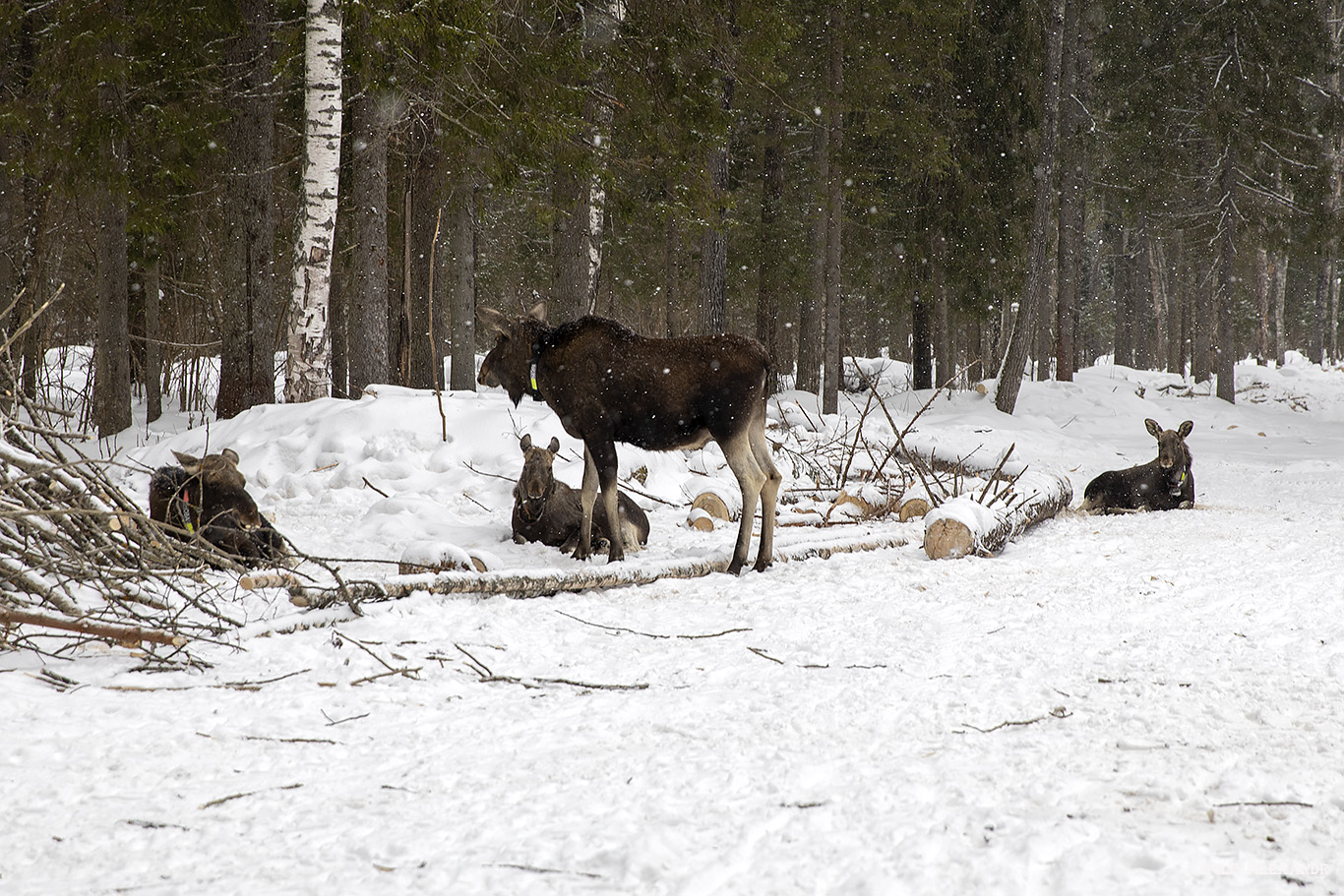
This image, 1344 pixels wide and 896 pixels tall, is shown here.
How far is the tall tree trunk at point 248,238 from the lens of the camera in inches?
478

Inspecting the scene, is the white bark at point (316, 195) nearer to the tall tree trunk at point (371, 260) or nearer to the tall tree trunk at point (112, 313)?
the tall tree trunk at point (371, 260)

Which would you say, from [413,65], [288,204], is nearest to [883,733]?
[413,65]

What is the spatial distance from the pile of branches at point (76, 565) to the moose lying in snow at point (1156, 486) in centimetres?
904

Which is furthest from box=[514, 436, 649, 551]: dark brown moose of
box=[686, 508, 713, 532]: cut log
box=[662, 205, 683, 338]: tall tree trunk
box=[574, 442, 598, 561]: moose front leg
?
box=[662, 205, 683, 338]: tall tree trunk

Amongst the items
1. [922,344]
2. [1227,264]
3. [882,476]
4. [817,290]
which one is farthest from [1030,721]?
[1227,264]

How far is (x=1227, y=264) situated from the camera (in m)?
21.5

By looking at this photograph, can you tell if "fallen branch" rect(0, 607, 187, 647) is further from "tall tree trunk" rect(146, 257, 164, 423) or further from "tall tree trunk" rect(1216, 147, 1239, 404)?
"tall tree trunk" rect(1216, 147, 1239, 404)

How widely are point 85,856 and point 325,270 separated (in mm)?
9380

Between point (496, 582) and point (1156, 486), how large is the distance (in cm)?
784

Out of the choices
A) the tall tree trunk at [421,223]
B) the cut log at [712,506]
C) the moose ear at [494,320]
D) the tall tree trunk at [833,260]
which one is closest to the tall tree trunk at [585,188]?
the tall tree trunk at [421,223]

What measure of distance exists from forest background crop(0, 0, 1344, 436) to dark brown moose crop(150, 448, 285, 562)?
128 cm

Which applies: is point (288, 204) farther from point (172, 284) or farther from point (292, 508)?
point (292, 508)

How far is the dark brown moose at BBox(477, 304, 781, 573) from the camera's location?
21.1 ft

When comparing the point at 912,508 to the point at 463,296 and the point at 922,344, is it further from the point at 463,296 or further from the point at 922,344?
the point at 922,344
